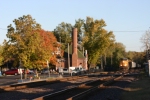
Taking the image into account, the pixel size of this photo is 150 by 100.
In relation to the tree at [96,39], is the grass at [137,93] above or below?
below

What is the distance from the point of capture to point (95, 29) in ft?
359

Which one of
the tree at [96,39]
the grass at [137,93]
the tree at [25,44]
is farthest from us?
the tree at [96,39]

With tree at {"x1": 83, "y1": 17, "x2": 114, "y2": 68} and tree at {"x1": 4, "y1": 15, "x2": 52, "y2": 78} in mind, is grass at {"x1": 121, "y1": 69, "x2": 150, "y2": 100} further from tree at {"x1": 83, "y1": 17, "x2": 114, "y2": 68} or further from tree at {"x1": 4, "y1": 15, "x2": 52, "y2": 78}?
tree at {"x1": 83, "y1": 17, "x2": 114, "y2": 68}

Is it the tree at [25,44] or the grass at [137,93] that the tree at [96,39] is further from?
the grass at [137,93]

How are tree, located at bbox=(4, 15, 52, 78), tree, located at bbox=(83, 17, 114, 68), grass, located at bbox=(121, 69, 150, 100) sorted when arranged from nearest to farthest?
grass, located at bbox=(121, 69, 150, 100) < tree, located at bbox=(4, 15, 52, 78) < tree, located at bbox=(83, 17, 114, 68)

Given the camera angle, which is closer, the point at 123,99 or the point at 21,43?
the point at 123,99

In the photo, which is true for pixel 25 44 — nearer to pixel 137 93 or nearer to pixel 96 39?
pixel 137 93

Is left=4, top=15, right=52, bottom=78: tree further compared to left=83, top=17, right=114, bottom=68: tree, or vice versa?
left=83, top=17, right=114, bottom=68: tree

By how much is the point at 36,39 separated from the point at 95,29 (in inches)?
2327

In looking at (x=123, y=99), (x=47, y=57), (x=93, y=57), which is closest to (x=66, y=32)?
(x=93, y=57)

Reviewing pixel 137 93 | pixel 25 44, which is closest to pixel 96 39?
pixel 25 44

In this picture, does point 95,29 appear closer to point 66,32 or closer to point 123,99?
point 66,32

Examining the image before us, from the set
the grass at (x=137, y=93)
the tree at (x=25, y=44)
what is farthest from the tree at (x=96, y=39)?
the grass at (x=137, y=93)

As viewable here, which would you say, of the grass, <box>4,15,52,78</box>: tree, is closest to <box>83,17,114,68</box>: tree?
<box>4,15,52,78</box>: tree
